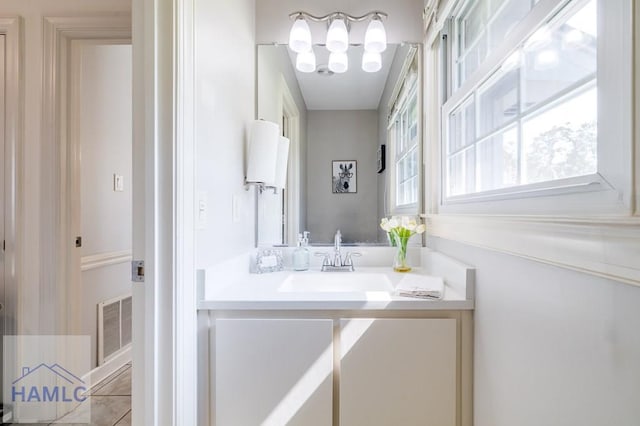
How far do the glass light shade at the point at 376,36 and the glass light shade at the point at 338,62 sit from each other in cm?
13

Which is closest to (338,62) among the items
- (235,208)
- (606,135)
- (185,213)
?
(235,208)

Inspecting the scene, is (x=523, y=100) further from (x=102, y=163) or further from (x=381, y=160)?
(x=102, y=163)

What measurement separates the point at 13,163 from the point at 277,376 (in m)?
1.74

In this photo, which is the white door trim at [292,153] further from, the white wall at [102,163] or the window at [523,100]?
the white wall at [102,163]

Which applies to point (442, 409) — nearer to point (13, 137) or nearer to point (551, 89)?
point (551, 89)

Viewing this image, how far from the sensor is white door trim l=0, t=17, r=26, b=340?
1615 mm

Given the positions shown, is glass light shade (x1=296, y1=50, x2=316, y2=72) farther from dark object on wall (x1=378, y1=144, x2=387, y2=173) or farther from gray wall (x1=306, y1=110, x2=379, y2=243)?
dark object on wall (x1=378, y1=144, x2=387, y2=173)

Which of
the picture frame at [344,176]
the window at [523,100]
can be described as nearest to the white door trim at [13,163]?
the picture frame at [344,176]

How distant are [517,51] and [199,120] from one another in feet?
3.24

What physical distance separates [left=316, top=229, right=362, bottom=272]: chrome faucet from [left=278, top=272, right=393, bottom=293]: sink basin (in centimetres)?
9

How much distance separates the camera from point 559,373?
2.21ft

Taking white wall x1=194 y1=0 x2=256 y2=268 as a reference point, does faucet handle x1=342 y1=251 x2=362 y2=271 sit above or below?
below

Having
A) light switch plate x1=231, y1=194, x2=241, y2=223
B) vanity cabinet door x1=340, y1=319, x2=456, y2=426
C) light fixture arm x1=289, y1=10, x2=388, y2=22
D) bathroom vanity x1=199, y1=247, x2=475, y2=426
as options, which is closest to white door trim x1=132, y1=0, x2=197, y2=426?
bathroom vanity x1=199, y1=247, x2=475, y2=426

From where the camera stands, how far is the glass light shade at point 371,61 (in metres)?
1.71
